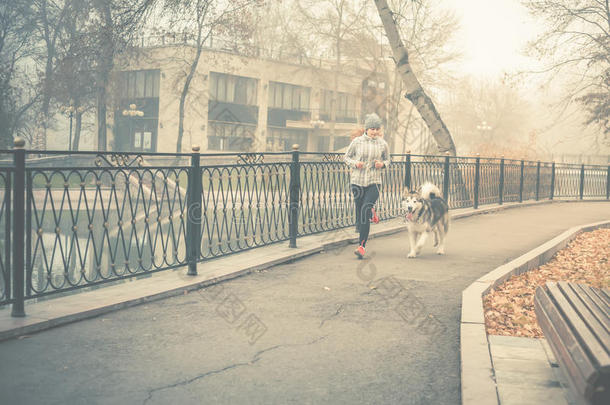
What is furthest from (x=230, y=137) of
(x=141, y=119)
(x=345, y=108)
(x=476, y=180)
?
(x=476, y=180)

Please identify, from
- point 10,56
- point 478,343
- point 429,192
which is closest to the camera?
point 478,343

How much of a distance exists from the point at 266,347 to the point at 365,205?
4472mm

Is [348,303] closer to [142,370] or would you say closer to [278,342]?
[278,342]

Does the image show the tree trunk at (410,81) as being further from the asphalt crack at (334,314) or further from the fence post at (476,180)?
the asphalt crack at (334,314)

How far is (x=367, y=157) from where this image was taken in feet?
30.5

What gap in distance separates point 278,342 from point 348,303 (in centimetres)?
154

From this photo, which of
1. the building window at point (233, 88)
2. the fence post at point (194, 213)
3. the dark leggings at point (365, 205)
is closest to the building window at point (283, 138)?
the building window at point (233, 88)

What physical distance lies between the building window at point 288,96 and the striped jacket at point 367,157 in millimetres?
52566

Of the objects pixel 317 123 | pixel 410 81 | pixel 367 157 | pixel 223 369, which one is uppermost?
pixel 317 123

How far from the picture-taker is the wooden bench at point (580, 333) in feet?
9.23

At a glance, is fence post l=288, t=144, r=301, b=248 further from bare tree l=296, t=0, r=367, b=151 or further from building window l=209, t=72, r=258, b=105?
building window l=209, t=72, r=258, b=105

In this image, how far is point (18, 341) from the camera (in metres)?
5.16

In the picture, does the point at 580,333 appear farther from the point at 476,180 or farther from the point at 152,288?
the point at 476,180

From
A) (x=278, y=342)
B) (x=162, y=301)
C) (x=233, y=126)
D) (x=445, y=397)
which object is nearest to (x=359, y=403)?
(x=445, y=397)
